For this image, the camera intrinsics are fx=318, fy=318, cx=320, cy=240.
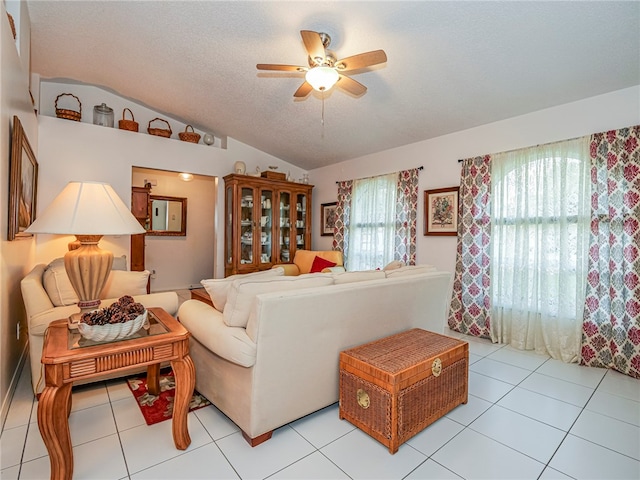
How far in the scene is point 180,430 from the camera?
1651mm

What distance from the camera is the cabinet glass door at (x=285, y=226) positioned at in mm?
5332

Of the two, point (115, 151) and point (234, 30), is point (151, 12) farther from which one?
point (115, 151)

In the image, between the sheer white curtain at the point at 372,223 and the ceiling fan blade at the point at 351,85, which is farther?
the sheer white curtain at the point at 372,223

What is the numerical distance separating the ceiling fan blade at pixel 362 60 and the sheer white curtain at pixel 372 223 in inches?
91.6

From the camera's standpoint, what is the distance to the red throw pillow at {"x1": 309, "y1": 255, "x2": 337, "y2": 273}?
4.61m

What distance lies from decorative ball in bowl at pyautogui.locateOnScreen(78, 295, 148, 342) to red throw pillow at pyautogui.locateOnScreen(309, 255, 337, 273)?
3121mm

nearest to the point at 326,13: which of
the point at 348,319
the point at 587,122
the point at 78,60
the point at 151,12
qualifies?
the point at 151,12

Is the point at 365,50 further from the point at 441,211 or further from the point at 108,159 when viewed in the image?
the point at 108,159

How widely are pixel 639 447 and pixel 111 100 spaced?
605 centimetres

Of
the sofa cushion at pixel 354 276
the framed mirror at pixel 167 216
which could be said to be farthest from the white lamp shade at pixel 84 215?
the framed mirror at pixel 167 216

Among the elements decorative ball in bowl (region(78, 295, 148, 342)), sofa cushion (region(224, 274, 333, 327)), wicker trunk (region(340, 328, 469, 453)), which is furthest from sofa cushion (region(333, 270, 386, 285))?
decorative ball in bowl (region(78, 295, 148, 342))

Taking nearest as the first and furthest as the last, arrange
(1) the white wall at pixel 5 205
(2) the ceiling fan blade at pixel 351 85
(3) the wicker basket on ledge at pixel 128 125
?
1. (1) the white wall at pixel 5 205
2. (2) the ceiling fan blade at pixel 351 85
3. (3) the wicker basket on ledge at pixel 128 125

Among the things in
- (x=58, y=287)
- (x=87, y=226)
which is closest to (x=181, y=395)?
(x=87, y=226)

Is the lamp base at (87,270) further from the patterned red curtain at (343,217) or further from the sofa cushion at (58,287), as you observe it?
the patterned red curtain at (343,217)
